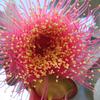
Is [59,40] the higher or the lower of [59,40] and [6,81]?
the higher

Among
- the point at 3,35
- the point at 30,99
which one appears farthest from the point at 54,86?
the point at 3,35

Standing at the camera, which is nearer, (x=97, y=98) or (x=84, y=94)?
(x=97, y=98)

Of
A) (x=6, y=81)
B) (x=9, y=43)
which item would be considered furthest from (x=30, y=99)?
(x=9, y=43)

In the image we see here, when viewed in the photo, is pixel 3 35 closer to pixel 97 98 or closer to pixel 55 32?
pixel 55 32

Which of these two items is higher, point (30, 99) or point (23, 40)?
point (23, 40)

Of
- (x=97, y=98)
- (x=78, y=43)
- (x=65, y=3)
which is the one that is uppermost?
(x=65, y=3)

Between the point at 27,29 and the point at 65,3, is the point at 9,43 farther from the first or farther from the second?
the point at 65,3
